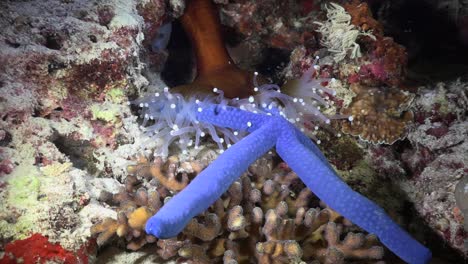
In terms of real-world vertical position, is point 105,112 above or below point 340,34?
below

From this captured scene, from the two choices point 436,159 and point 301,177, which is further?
point 436,159

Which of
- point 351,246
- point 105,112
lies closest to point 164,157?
point 105,112

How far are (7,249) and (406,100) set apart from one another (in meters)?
3.76

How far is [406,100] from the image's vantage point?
3871mm

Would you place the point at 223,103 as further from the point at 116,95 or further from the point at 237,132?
the point at 116,95

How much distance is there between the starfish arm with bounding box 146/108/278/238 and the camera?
1.74 meters

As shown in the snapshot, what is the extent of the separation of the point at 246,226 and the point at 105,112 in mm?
1593

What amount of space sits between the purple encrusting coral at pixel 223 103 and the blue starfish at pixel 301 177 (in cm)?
69

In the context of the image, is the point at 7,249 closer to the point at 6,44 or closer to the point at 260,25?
the point at 6,44

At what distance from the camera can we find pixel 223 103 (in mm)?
3564

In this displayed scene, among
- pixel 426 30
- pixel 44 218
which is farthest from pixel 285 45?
pixel 44 218

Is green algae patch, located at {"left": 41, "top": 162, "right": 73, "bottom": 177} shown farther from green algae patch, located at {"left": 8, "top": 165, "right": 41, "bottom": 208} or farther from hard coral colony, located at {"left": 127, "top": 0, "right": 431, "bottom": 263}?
hard coral colony, located at {"left": 127, "top": 0, "right": 431, "bottom": 263}

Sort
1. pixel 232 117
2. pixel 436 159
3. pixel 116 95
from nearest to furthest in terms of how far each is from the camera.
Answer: pixel 232 117, pixel 116 95, pixel 436 159

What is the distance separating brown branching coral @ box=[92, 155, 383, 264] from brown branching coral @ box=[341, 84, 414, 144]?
3.75 feet
